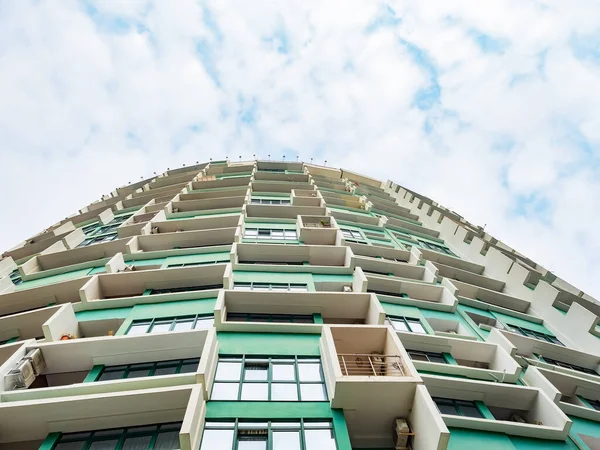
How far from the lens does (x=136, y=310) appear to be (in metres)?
18.4

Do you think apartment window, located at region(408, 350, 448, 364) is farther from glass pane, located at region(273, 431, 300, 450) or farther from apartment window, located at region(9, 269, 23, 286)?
apartment window, located at region(9, 269, 23, 286)

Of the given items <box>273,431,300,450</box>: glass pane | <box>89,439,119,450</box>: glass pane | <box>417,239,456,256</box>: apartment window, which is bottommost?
<box>89,439,119,450</box>: glass pane

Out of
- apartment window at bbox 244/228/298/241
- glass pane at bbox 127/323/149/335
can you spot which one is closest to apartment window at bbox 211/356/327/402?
glass pane at bbox 127/323/149/335

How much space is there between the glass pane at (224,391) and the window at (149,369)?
1.99 meters

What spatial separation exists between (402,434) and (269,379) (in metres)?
4.76

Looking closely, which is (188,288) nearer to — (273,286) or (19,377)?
(273,286)

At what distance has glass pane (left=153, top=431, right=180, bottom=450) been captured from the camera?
11.6 m

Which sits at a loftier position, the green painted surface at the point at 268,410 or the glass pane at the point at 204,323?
the glass pane at the point at 204,323

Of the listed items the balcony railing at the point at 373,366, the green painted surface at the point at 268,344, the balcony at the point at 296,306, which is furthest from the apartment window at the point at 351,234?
the balcony railing at the point at 373,366

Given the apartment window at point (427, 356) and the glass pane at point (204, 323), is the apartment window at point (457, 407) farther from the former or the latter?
the glass pane at point (204, 323)

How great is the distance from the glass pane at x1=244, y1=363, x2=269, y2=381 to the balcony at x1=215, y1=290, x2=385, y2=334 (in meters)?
3.15

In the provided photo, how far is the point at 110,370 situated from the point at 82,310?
5096 millimetres

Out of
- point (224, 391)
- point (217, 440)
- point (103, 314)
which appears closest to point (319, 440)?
point (217, 440)

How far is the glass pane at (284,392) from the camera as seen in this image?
42.6 ft
